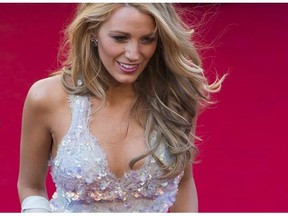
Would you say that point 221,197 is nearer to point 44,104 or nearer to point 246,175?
point 246,175

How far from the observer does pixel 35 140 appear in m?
2.09

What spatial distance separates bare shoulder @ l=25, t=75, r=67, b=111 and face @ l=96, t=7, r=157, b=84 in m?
0.18

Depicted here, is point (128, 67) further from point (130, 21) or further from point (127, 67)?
point (130, 21)

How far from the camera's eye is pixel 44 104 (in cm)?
205

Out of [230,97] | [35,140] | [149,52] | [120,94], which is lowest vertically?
[230,97]

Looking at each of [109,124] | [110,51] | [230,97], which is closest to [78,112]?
[109,124]

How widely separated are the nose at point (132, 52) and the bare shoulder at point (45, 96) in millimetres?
250

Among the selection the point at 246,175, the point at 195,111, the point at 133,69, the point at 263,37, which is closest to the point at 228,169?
the point at 246,175

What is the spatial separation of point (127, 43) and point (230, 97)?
245cm

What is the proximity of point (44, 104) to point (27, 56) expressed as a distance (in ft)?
7.99

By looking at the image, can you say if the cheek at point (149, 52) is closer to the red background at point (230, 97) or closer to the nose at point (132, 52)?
the nose at point (132, 52)

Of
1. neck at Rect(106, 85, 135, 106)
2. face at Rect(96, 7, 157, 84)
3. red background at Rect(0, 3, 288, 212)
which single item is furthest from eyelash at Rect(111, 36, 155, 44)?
red background at Rect(0, 3, 288, 212)

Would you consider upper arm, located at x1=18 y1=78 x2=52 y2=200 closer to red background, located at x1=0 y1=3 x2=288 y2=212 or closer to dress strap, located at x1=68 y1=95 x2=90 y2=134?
dress strap, located at x1=68 y1=95 x2=90 y2=134

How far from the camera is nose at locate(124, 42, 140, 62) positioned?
1.90m
